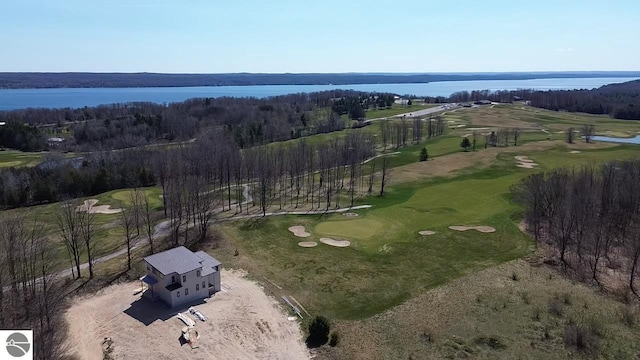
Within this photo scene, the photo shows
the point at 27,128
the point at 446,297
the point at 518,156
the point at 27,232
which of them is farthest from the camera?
the point at 27,128

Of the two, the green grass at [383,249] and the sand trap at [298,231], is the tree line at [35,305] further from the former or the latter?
the sand trap at [298,231]

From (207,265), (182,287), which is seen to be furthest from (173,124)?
(182,287)

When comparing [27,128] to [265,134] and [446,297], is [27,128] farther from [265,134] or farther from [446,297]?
[446,297]

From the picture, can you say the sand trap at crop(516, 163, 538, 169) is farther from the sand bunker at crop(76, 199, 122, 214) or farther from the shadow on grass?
the sand bunker at crop(76, 199, 122, 214)

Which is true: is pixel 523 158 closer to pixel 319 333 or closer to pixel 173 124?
pixel 319 333

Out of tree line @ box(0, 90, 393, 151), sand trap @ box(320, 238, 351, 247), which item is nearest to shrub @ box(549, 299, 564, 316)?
sand trap @ box(320, 238, 351, 247)

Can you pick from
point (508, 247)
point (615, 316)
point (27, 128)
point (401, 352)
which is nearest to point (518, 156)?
point (508, 247)

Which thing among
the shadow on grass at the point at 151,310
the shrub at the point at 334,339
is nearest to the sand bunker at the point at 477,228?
the shrub at the point at 334,339
